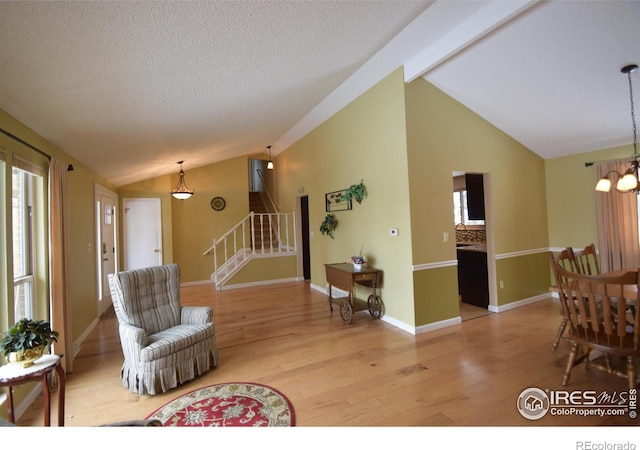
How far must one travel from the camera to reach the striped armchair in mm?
2461

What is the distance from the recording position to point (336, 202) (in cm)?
522

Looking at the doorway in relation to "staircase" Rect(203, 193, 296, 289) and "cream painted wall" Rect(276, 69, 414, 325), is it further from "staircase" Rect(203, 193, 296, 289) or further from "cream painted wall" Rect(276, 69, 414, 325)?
"staircase" Rect(203, 193, 296, 289)

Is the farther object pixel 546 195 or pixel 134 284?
pixel 546 195

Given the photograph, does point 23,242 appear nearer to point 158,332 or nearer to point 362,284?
point 158,332

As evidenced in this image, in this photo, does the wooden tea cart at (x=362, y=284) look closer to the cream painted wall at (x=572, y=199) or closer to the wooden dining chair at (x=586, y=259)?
the wooden dining chair at (x=586, y=259)

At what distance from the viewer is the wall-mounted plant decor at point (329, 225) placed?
17.4 feet

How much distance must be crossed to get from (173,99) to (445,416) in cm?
349

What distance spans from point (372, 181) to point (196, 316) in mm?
2862

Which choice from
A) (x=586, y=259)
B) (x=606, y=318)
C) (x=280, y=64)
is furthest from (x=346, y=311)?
(x=280, y=64)

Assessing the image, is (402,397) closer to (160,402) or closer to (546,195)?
(160,402)

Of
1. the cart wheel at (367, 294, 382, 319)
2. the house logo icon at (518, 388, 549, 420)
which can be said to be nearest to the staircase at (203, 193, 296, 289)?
the cart wheel at (367, 294, 382, 319)

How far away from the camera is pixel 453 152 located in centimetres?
400

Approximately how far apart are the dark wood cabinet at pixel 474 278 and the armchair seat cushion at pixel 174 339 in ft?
12.9
